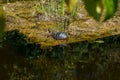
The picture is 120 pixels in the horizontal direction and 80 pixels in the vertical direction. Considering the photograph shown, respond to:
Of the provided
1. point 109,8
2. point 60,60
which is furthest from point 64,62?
point 109,8

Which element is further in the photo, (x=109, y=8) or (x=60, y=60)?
(x=60, y=60)

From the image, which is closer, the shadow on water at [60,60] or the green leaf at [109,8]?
the green leaf at [109,8]

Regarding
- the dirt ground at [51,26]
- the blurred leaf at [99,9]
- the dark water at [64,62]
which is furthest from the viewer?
the dirt ground at [51,26]

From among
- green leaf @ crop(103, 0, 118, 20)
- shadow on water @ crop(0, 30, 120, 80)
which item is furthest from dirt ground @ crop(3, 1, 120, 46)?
green leaf @ crop(103, 0, 118, 20)

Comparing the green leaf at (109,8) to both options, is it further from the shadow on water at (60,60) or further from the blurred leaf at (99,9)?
the shadow on water at (60,60)

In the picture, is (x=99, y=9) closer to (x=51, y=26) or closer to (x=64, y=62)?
(x=64, y=62)

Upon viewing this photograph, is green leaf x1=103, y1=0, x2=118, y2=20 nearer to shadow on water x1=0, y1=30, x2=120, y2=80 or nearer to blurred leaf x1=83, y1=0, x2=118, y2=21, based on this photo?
blurred leaf x1=83, y1=0, x2=118, y2=21

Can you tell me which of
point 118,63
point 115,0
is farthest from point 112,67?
point 115,0

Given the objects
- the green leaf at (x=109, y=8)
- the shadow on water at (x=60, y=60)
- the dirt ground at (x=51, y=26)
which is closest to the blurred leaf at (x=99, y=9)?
the green leaf at (x=109, y=8)

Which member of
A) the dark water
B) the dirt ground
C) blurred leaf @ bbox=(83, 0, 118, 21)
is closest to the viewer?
blurred leaf @ bbox=(83, 0, 118, 21)
